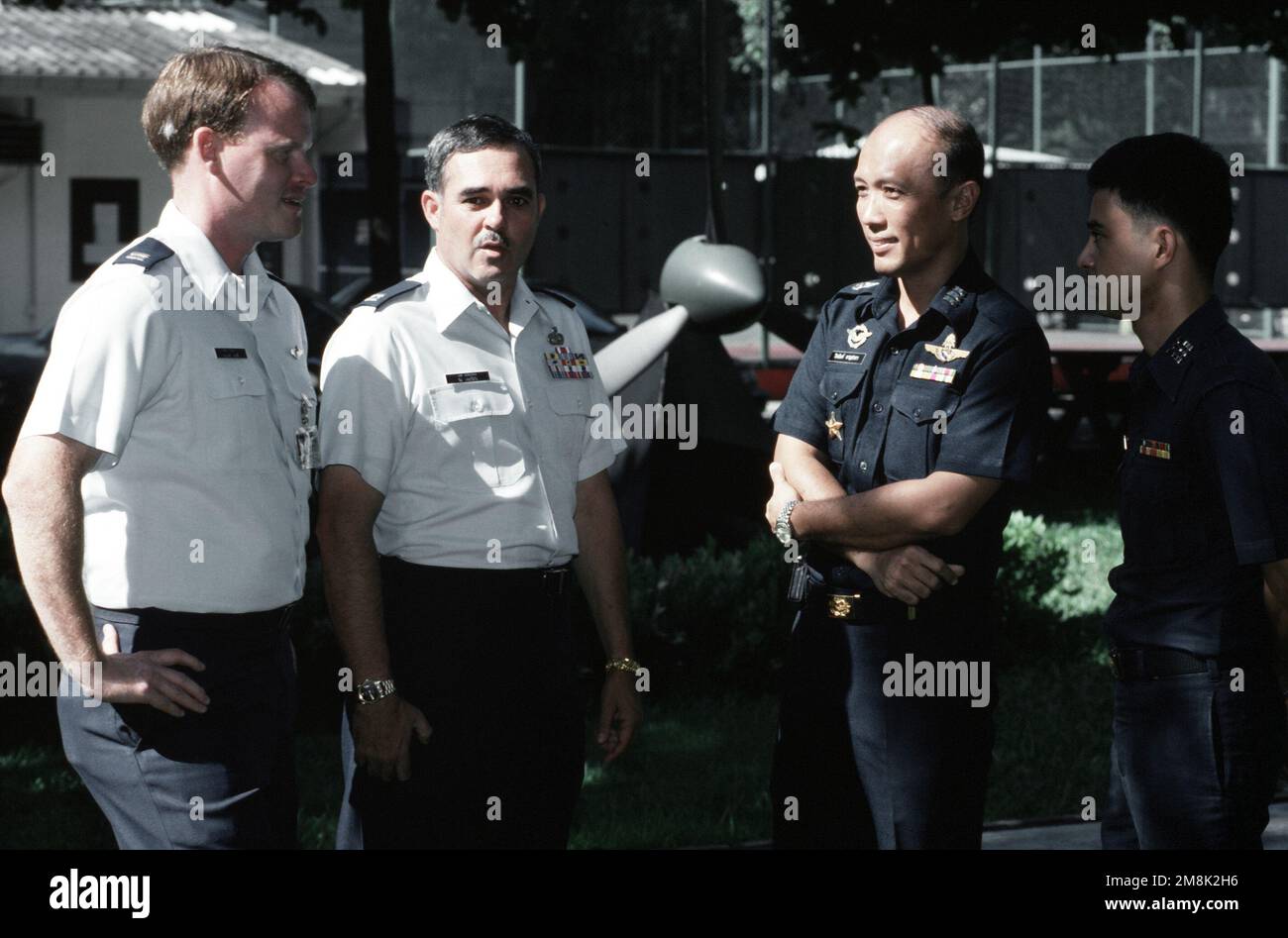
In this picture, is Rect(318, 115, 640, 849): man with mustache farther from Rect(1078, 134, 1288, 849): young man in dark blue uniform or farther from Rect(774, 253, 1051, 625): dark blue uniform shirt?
Rect(1078, 134, 1288, 849): young man in dark blue uniform

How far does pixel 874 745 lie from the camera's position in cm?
329

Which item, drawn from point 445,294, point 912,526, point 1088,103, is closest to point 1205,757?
point 912,526

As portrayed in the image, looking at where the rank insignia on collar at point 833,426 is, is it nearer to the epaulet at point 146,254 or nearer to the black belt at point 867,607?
the black belt at point 867,607

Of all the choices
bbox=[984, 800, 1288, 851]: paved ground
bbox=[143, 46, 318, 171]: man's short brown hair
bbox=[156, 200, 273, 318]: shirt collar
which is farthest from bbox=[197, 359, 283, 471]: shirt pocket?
bbox=[984, 800, 1288, 851]: paved ground

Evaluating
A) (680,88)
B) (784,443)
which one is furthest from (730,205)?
(680,88)

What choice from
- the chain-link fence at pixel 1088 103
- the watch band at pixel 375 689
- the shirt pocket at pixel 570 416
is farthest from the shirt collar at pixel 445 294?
the chain-link fence at pixel 1088 103

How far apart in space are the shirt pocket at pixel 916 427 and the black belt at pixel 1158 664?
1.75ft

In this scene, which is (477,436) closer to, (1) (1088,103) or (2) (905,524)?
(2) (905,524)

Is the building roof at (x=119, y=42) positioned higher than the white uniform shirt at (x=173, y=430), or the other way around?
the building roof at (x=119, y=42)

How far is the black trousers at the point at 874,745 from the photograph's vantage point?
325cm

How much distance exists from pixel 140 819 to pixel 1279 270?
62.2ft

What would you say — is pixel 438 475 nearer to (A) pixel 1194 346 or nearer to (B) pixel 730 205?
(A) pixel 1194 346
